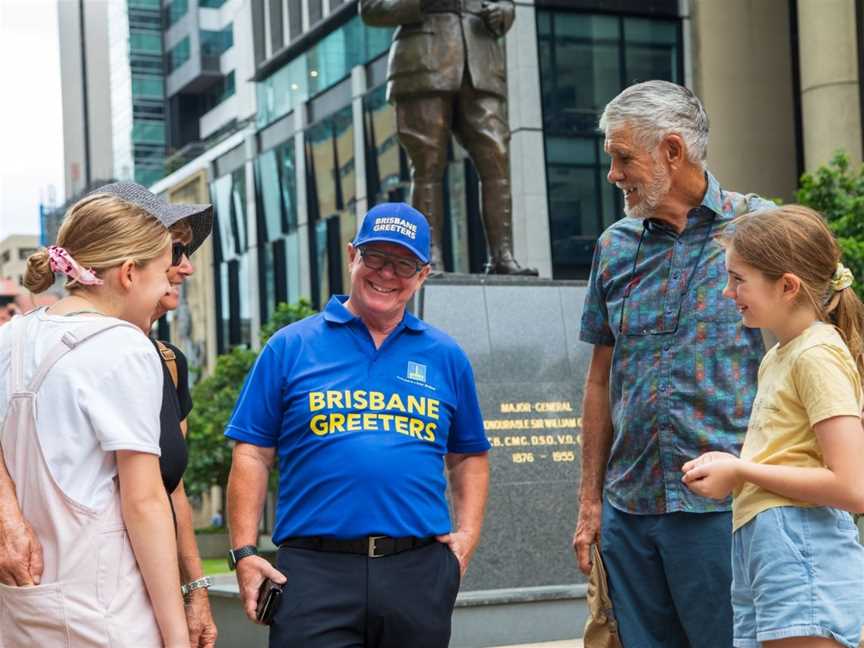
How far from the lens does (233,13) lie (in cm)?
7725

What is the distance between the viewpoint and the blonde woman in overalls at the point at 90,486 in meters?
3.29

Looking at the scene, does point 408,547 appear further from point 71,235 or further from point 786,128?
point 786,128

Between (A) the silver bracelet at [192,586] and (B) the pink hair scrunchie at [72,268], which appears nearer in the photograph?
(B) the pink hair scrunchie at [72,268]

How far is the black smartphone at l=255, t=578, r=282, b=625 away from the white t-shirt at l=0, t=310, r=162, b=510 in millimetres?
729

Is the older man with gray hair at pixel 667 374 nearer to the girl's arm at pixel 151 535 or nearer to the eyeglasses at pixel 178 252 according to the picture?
the eyeglasses at pixel 178 252

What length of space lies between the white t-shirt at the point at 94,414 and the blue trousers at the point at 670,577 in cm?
153

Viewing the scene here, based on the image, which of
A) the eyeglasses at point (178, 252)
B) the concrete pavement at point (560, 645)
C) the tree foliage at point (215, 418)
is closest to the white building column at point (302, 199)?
the tree foliage at point (215, 418)

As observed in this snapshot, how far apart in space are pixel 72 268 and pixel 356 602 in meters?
1.20

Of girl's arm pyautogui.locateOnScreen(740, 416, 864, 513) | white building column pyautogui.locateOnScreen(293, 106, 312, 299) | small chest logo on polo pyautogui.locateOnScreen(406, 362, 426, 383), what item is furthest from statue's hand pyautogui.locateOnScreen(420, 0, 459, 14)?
white building column pyautogui.locateOnScreen(293, 106, 312, 299)

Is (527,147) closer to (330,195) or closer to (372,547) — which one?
(330,195)

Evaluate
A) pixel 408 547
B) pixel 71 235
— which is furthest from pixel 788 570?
pixel 71 235

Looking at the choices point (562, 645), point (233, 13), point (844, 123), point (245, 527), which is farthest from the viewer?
point (233, 13)

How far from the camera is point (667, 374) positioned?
4.18 m

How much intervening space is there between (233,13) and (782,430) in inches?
3014
